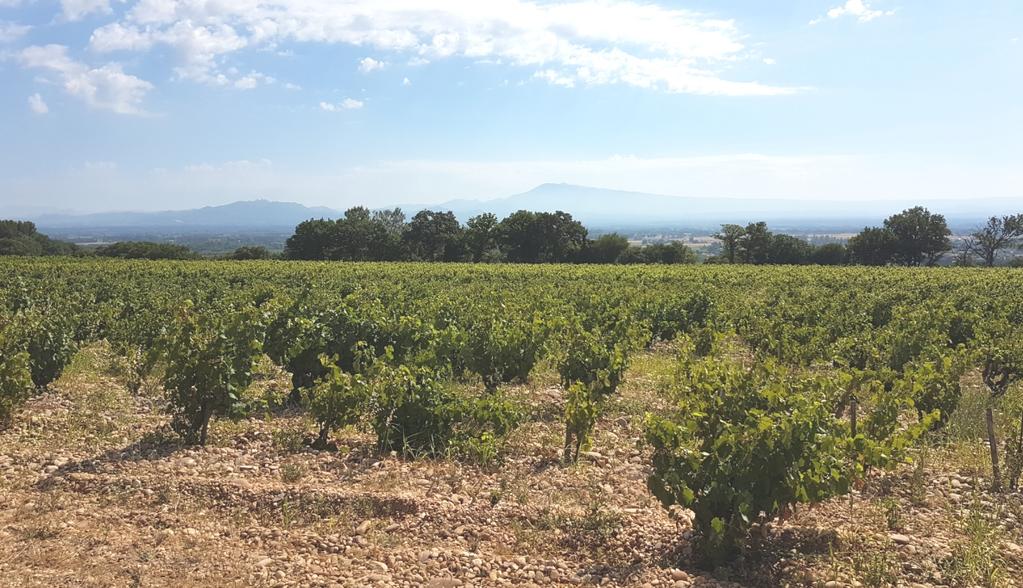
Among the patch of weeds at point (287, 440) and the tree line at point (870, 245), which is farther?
the tree line at point (870, 245)

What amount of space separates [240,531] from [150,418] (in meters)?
4.54

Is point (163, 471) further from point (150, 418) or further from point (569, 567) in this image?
point (569, 567)

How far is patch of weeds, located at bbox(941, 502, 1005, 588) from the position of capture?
492 cm

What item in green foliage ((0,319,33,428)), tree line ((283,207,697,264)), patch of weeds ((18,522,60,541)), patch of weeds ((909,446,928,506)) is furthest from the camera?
tree line ((283,207,697,264))

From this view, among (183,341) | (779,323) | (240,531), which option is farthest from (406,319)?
(779,323)

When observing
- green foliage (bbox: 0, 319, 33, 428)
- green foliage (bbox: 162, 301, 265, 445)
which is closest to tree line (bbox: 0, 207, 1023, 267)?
green foliage (bbox: 0, 319, 33, 428)

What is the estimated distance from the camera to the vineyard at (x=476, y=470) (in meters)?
5.14

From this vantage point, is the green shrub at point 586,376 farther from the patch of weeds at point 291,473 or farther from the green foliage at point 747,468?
the patch of weeds at point 291,473

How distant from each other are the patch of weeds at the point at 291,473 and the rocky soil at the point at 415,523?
2 centimetres

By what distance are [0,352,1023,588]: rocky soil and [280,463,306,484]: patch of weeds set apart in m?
0.02

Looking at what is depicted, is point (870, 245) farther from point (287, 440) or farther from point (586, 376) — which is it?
point (287, 440)

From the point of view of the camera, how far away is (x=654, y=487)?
207 inches

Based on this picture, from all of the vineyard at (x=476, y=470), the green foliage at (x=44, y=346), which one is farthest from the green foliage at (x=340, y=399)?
the green foliage at (x=44, y=346)

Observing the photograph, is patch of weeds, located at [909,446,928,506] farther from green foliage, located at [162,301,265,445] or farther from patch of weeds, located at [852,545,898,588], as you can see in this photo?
green foliage, located at [162,301,265,445]
